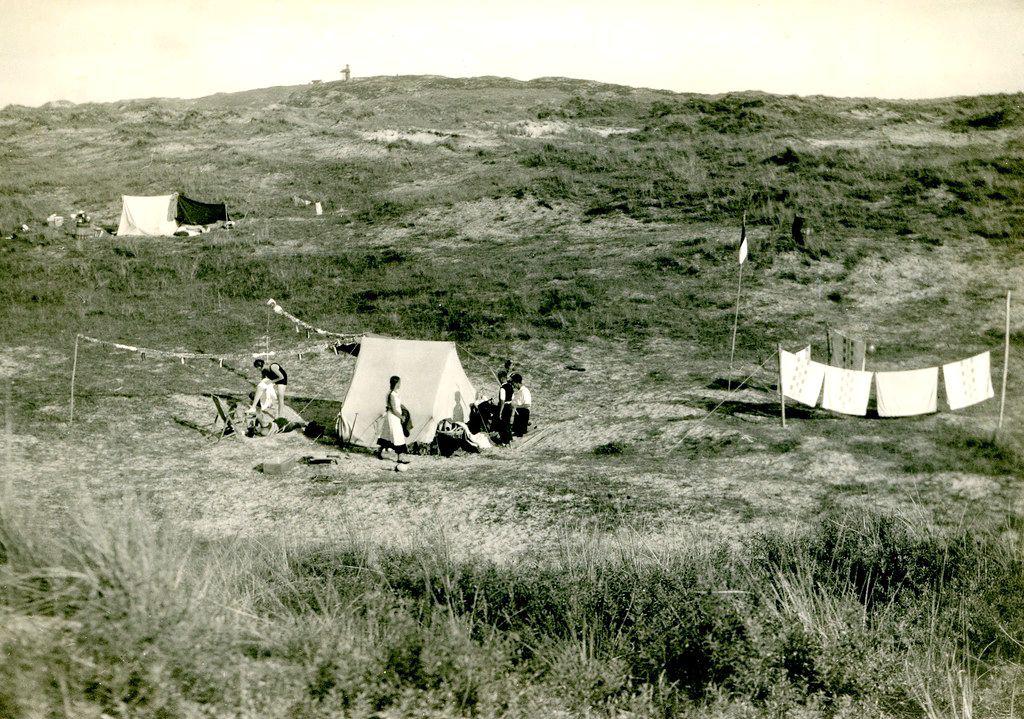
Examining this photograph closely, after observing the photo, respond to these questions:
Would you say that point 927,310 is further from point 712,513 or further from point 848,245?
point 712,513

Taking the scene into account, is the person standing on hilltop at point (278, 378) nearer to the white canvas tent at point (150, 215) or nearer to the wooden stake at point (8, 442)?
the wooden stake at point (8, 442)

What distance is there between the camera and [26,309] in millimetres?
22188

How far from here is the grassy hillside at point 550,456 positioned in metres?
4.98

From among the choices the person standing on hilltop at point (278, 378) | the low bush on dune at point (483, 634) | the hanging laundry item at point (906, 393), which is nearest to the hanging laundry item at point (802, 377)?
the hanging laundry item at point (906, 393)

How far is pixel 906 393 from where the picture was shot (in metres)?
13.1

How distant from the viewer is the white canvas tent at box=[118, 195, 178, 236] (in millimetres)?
31484

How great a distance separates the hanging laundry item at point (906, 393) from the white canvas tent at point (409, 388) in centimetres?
672

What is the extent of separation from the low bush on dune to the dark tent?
2794cm

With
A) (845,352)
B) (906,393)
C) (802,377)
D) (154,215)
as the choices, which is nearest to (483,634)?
(802,377)

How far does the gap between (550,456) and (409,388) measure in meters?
2.64

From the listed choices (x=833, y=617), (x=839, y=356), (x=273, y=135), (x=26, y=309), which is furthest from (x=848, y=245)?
(x=273, y=135)

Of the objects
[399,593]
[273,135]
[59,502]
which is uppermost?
[273,135]

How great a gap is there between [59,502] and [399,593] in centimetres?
634

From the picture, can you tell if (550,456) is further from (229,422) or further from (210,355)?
(210,355)
